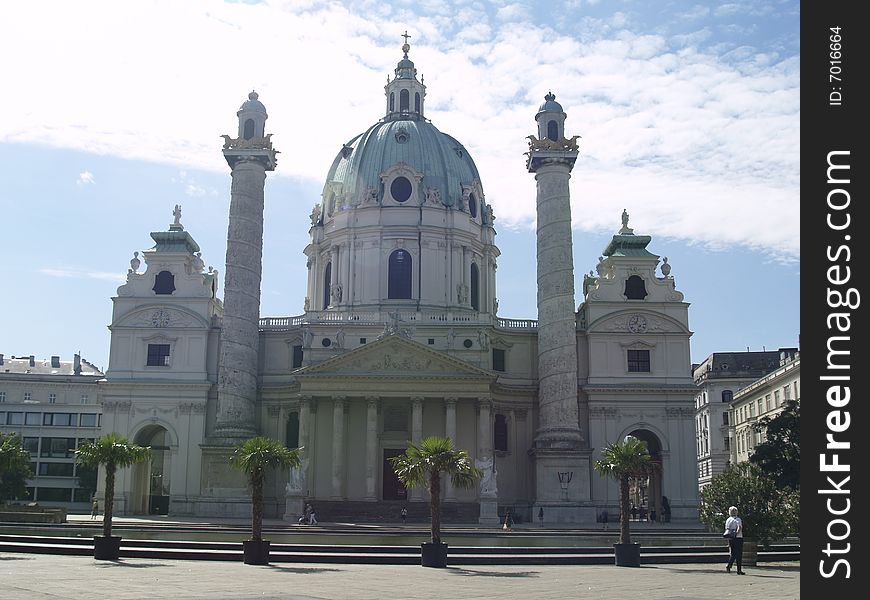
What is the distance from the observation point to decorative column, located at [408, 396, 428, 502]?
6400cm

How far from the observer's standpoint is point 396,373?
2574 inches

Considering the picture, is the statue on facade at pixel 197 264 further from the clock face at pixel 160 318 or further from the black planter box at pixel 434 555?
the black planter box at pixel 434 555

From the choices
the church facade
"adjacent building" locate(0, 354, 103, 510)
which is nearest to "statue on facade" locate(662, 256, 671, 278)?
the church facade

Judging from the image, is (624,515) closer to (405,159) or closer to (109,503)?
(109,503)

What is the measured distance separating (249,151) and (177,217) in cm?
1187

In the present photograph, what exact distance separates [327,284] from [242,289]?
1695 centimetres

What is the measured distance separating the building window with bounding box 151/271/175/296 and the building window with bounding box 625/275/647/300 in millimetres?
33015

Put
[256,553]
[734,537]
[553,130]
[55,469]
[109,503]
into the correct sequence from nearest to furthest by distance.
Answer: [734,537], [256,553], [109,503], [553,130], [55,469]

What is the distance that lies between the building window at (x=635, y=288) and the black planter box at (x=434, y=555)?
43944 millimetres

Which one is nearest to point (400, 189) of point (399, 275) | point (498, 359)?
point (399, 275)

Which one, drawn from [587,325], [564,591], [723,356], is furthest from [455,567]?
[723,356]

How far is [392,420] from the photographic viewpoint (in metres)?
68.1

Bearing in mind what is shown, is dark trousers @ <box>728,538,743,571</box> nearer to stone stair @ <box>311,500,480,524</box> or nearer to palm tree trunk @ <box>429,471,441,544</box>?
palm tree trunk @ <box>429,471,441,544</box>

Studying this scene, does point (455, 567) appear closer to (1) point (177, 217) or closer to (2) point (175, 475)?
(2) point (175, 475)
